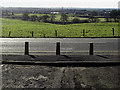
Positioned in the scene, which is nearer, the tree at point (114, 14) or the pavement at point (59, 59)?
the pavement at point (59, 59)

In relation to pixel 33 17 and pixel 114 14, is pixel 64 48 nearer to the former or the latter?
pixel 114 14

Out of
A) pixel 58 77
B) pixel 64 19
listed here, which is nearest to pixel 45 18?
pixel 64 19

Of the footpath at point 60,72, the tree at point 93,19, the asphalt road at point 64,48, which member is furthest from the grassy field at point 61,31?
the footpath at point 60,72

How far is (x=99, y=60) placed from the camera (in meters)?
9.95

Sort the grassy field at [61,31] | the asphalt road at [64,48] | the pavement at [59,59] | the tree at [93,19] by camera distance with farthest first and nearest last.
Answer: the tree at [93,19] < the grassy field at [61,31] < the asphalt road at [64,48] < the pavement at [59,59]

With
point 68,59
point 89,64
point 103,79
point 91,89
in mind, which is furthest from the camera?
point 68,59

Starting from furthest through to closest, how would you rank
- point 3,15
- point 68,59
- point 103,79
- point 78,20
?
point 3,15 < point 78,20 < point 68,59 < point 103,79

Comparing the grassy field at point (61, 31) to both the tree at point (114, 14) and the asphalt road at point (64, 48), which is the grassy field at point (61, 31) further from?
the asphalt road at point (64, 48)

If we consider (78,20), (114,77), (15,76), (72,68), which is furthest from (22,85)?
(78,20)

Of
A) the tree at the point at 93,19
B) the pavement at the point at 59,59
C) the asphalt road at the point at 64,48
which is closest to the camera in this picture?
the pavement at the point at 59,59

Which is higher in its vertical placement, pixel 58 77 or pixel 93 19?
pixel 93 19

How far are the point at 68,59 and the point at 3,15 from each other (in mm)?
61659

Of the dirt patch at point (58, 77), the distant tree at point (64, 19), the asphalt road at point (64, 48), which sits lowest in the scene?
the dirt patch at point (58, 77)

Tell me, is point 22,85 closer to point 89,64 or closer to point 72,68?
point 72,68
